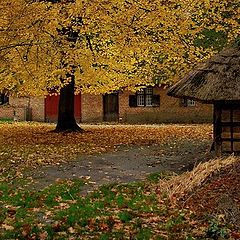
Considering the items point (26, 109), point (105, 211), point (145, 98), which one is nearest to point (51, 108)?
point (26, 109)

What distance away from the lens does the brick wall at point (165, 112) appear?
39.6 m

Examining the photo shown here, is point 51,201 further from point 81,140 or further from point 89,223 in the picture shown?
point 81,140

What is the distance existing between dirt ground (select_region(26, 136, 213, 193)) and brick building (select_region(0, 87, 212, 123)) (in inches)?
783

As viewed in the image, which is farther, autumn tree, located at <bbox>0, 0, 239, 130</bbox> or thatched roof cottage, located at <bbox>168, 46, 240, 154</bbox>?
autumn tree, located at <bbox>0, 0, 239, 130</bbox>

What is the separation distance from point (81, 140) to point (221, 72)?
9.20 metres

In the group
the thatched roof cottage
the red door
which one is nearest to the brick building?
the red door

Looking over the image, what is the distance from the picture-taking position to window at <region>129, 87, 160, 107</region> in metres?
40.8

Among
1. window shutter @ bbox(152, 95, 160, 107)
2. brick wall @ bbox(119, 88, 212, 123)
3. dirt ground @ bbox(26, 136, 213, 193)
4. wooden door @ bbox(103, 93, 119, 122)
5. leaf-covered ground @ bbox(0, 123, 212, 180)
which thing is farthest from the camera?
wooden door @ bbox(103, 93, 119, 122)

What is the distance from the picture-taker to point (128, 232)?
25.3 ft

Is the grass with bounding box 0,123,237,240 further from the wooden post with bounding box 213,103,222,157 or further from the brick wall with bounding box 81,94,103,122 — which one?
the brick wall with bounding box 81,94,103,122

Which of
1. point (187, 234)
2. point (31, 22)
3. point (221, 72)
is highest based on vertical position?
point (31, 22)

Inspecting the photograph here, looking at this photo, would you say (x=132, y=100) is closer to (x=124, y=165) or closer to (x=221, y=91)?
(x=124, y=165)

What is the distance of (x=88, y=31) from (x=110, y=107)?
23281 mm

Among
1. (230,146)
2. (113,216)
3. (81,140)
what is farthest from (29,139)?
(113,216)
